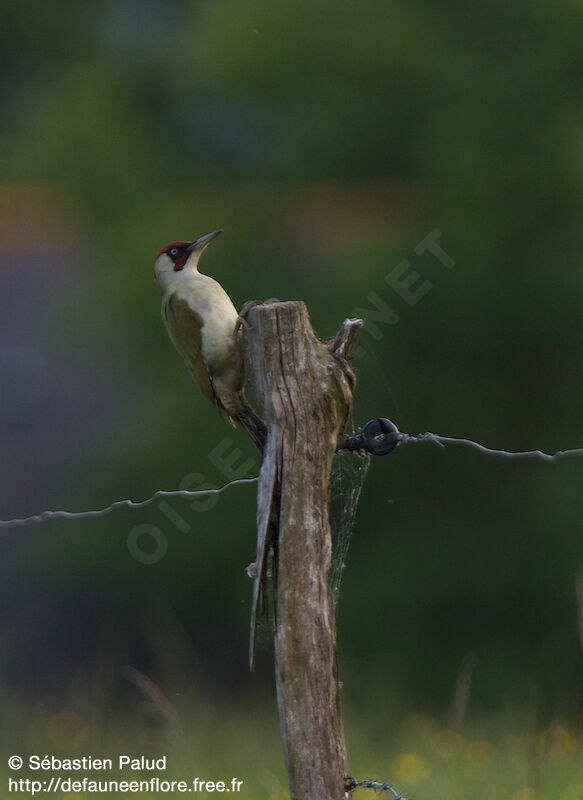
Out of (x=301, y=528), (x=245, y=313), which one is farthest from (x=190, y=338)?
(x=301, y=528)

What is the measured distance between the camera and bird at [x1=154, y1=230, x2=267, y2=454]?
200cm

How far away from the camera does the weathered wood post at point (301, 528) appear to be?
1.68m

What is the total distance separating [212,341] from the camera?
202 centimetres

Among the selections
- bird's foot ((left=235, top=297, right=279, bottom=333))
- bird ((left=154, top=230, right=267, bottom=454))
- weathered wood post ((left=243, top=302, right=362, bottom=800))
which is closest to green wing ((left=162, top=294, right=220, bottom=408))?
bird ((left=154, top=230, right=267, bottom=454))

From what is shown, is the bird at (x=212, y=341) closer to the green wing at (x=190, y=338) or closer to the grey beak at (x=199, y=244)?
the green wing at (x=190, y=338)

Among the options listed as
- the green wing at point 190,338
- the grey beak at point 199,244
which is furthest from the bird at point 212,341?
the grey beak at point 199,244

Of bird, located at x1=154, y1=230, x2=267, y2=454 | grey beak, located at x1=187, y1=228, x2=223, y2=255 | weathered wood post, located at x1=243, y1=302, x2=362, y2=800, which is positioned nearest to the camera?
weathered wood post, located at x1=243, y1=302, x2=362, y2=800

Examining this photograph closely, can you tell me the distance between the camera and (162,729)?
139 inches

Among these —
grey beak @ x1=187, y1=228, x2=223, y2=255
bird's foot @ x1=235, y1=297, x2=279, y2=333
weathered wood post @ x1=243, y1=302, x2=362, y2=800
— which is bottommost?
weathered wood post @ x1=243, y1=302, x2=362, y2=800

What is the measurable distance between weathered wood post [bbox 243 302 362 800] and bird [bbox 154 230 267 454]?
15 cm

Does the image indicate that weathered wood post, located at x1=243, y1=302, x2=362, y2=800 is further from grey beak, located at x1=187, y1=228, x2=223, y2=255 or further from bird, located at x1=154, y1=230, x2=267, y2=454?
grey beak, located at x1=187, y1=228, x2=223, y2=255

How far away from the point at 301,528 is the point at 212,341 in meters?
0.46

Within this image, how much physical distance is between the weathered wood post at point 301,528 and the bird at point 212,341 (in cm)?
15

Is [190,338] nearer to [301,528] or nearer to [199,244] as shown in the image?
[199,244]
